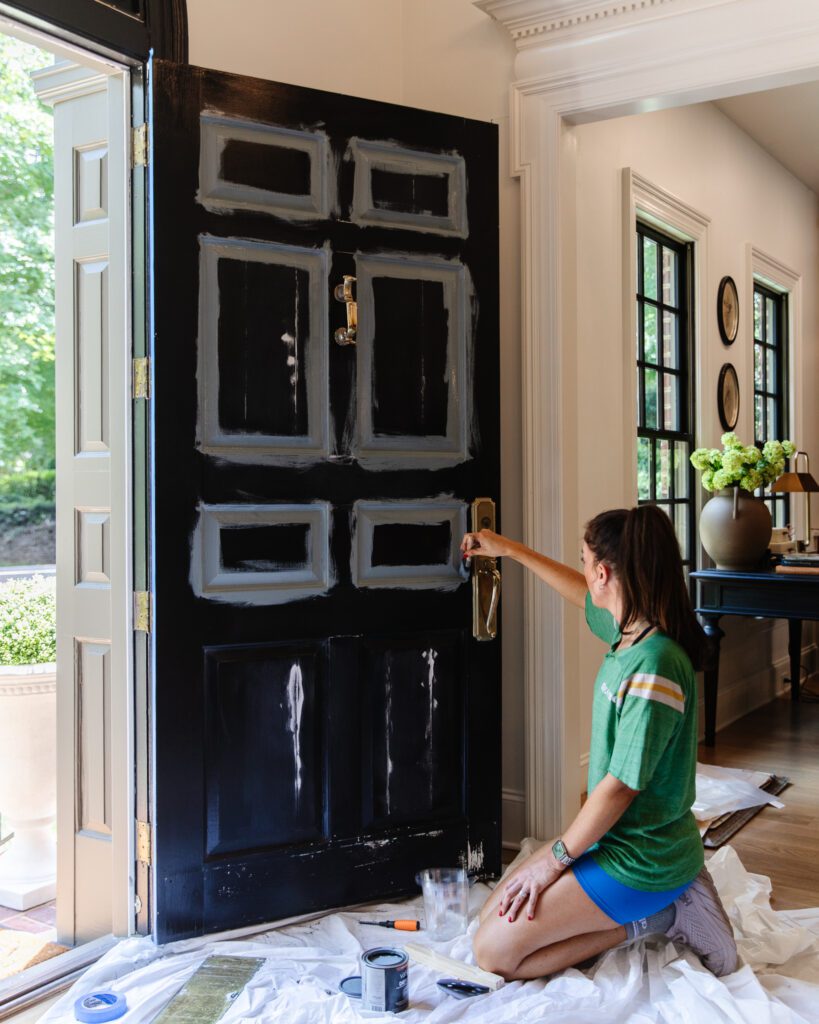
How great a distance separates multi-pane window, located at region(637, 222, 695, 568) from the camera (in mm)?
4891

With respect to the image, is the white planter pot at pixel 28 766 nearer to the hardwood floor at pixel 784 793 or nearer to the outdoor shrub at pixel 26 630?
the outdoor shrub at pixel 26 630

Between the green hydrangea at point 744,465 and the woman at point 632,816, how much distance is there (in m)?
2.57

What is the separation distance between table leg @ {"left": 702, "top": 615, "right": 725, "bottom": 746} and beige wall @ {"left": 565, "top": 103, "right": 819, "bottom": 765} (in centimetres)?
53

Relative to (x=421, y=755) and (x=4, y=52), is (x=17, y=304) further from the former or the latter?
(x=421, y=755)

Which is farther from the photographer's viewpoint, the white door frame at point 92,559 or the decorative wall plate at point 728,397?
the decorative wall plate at point 728,397

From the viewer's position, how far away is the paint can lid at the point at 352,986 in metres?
2.41

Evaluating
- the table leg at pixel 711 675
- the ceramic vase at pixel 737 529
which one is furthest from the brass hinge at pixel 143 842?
the ceramic vase at pixel 737 529

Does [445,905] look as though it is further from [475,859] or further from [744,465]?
[744,465]

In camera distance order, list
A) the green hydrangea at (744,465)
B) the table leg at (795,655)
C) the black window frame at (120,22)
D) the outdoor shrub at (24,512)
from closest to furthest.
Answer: the black window frame at (120,22) < the green hydrangea at (744,465) < the table leg at (795,655) < the outdoor shrub at (24,512)

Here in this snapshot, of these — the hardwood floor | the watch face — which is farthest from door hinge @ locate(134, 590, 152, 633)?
the watch face

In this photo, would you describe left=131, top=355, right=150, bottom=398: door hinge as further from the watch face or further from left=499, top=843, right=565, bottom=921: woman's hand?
the watch face

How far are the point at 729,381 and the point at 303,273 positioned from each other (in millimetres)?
3565

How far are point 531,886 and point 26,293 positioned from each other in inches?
257

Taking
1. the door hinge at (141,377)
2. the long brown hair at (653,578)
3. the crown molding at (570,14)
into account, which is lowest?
Answer: the long brown hair at (653,578)
